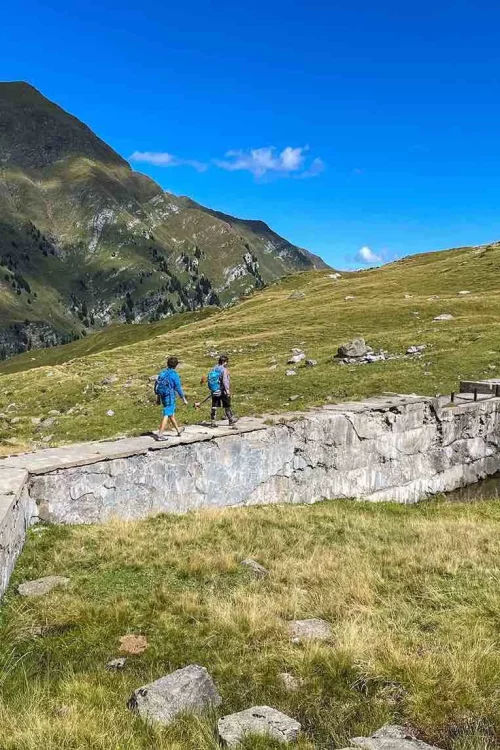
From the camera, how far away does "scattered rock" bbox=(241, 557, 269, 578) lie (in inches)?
379

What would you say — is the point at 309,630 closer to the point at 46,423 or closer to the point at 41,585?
the point at 41,585

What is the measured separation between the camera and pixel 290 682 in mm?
6285

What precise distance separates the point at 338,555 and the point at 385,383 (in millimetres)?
19598

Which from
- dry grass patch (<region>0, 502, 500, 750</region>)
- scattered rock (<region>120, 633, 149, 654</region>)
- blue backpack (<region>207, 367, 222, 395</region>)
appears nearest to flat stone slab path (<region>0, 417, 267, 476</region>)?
dry grass patch (<region>0, 502, 500, 750</region>)

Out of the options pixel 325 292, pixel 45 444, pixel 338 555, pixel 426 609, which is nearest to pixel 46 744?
pixel 426 609

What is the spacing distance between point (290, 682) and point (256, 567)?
3593 mm

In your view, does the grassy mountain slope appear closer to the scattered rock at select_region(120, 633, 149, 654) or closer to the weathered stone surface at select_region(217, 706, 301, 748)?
the scattered rock at select_region(120, 633, 149, 654)

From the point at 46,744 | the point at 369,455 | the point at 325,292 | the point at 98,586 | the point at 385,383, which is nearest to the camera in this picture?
the point at 46,744

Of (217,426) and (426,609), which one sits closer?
(426,609)

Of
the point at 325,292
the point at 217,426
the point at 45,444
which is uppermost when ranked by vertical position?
the point at 325,292

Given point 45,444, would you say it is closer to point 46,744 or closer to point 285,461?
point 285,461

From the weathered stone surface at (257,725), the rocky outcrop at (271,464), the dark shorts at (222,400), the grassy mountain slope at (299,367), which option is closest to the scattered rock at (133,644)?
the weathered stone surface at (257,725)

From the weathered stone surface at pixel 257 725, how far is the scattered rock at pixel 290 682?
0.69m

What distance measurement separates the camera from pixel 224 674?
6449 mm
